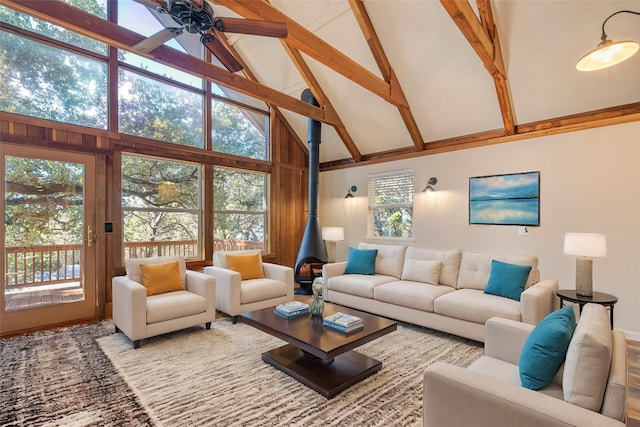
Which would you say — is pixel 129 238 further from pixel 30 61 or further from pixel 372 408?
pixel 372 408

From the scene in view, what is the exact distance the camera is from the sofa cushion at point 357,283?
13.4 feet

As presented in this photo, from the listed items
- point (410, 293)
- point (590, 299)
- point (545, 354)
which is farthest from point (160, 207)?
point (590, 299)

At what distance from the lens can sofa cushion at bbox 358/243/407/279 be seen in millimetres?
4457

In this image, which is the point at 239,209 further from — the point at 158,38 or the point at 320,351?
the point at 320,351

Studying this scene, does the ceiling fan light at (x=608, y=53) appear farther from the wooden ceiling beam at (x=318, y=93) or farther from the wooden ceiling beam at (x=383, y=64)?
the wooden ceiling beam at (x=318, y=93)

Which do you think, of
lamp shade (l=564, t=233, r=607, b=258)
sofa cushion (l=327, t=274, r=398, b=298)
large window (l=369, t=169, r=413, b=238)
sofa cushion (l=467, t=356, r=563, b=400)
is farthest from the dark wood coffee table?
large window (l=369, t=169, r=413, b=238)

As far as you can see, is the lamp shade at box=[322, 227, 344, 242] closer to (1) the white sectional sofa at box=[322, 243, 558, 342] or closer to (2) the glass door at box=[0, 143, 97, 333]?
(1) the white sectional sofa at box=[322, 243, 558, 342]

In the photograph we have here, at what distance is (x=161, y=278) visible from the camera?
11.7 ft

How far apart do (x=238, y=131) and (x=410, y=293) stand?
4062 mm

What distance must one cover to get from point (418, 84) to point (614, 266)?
3.22 meters

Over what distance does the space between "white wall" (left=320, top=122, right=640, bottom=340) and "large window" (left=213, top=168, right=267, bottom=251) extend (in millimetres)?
2903

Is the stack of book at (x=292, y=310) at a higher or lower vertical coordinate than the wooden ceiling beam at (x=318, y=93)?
lower

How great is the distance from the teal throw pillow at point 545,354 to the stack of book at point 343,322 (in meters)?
1.21

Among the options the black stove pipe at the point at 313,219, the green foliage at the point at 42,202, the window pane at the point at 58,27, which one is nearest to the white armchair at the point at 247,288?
the black stove pipe at the point at 313,219
